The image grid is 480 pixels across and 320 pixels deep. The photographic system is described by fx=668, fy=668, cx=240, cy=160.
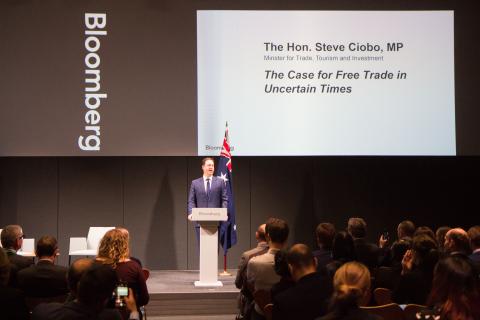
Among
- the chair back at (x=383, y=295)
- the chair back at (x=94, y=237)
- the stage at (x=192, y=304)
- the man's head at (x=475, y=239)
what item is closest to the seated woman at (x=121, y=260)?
the chair back at (x=383, y=295)

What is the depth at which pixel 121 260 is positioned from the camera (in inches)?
167

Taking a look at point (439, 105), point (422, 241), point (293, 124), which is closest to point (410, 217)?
point (439, 105)

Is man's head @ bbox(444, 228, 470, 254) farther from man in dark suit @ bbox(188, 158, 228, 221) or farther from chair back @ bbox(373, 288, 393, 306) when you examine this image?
man in dark suit @ bbox(188, 158, 228, 221)

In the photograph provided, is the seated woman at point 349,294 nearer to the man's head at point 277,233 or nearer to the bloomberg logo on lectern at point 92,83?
the man's head at point 277,233

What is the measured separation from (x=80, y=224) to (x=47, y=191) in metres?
0.65

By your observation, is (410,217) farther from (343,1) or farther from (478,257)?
(478,257)

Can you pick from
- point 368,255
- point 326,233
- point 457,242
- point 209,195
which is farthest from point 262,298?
point 209,195

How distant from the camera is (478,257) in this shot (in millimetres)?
4883

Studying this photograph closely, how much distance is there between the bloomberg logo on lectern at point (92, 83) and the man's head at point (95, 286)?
635 cm

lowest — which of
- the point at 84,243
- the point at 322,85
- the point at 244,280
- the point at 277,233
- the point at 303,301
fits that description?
the point at 84,243

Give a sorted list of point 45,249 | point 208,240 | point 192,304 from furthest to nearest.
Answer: point 208,240, point 192,304, point 45,249

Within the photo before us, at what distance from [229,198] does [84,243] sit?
1.98 meters

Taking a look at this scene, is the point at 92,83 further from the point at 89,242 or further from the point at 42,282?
the point at 42,282

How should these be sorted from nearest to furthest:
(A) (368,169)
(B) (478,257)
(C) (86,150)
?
(B) (478,257) < (C) (86,150) < (A) (368,169)
